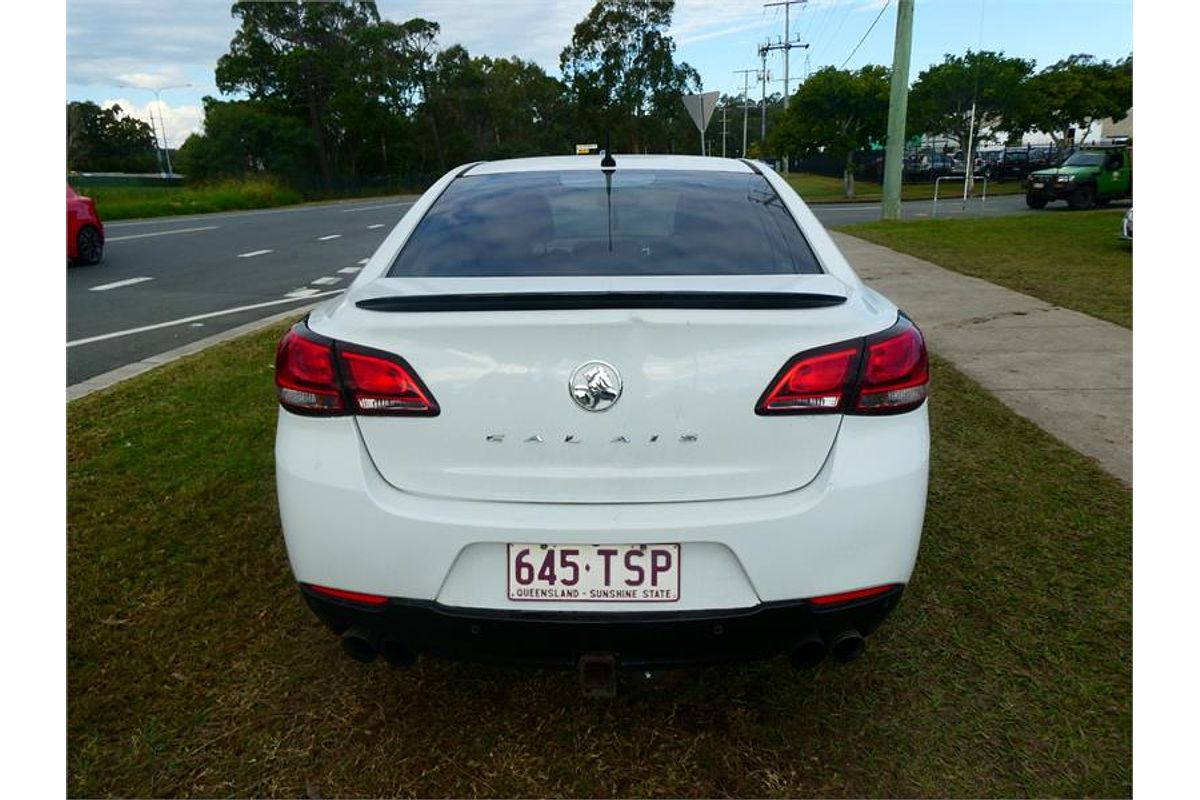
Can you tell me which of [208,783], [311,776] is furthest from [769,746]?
[208,783]

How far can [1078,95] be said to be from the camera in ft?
139

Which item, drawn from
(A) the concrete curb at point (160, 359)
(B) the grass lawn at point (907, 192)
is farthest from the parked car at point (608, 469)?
(B) the grass lawn at point (907, 192)

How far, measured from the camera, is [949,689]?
8.38 ft

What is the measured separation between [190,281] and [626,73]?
2628 inches

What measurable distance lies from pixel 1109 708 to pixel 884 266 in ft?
34.2

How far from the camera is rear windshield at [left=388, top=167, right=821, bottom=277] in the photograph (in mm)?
2373

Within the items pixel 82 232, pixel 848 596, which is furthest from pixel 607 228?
pixel 82 232

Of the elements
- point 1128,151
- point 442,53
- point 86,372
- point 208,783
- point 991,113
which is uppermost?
point 442,53

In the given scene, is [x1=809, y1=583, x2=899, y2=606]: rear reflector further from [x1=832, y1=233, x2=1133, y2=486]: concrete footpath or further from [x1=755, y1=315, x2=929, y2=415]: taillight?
[x1=832, y1=233, x2=1133, y2=486]: concrete footpath

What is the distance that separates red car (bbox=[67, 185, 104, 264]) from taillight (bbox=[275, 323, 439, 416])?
37.9 feet

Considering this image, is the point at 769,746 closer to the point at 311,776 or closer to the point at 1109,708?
the point at 1109,708

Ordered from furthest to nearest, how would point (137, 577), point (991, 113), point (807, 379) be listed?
point (991, 113) → point (137, 577) → point (807, 379)

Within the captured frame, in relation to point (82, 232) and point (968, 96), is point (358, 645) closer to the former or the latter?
point (82, 232)

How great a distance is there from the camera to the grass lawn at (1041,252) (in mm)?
9211
